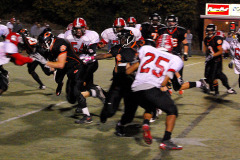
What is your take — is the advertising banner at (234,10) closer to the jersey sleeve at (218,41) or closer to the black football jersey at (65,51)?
the jersey sleeve at (218,41)

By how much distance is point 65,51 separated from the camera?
20.5ft

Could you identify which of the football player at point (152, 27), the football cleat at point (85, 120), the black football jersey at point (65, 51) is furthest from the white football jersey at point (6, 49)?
the football player at point (152, 27)

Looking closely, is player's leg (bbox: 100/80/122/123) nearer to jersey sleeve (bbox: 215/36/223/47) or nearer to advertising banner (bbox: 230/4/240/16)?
jersey sleeve (bbox: 215/36/223/47)

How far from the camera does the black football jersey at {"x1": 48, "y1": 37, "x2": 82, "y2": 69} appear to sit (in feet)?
20.6

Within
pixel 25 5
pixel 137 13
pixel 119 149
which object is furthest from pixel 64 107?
pixel 25 5

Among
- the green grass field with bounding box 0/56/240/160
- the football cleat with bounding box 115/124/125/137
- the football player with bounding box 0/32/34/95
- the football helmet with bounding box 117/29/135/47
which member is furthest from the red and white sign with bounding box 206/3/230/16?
the football cleat with bounding box 115/124/125/137

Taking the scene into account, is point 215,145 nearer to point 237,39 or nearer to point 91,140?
point 91,140

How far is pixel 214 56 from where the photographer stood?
30.0 feet

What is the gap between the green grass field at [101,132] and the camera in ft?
16.3

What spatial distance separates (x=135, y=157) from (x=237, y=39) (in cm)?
473

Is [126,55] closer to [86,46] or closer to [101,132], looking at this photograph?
[101,132]

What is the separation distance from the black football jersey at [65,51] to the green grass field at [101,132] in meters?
1.01

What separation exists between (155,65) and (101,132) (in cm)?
168

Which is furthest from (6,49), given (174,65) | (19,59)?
(174,65)
